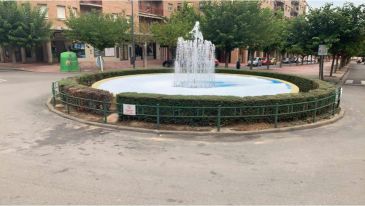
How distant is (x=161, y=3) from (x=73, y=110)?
143ft

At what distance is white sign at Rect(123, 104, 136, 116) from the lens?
1116cm

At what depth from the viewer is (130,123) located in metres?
11.4

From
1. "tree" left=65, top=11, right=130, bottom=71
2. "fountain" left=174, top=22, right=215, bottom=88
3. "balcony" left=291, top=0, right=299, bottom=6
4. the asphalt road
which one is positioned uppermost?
"balcony" left=291, top=0, right=299, bottom=6

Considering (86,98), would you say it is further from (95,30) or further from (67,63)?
(67,63)

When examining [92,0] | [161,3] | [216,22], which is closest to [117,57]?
[92,0]

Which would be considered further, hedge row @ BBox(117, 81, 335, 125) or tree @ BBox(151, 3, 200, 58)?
tree @ BBox(151, 3, 200, 58)

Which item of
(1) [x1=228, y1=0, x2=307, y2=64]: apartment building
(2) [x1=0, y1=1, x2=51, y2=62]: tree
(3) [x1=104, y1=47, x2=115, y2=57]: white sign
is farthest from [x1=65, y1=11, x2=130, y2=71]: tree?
(1) [x1=228, y1=0, x2=307, y2=64]: apartment building

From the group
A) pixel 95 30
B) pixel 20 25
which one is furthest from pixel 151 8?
pixel 20 25

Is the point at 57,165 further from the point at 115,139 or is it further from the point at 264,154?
the point at 264,154

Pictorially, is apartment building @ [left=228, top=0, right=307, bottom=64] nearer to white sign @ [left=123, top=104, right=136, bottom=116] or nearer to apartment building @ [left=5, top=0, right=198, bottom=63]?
apartment building @ [left=5, top=0, right=198, bottom=63]

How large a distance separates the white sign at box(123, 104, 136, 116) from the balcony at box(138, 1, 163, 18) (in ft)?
133

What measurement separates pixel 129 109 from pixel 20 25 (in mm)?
28934

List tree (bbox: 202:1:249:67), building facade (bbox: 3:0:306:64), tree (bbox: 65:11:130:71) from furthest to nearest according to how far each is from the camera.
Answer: building facade (bbox: 3:0:306:64) → tree (bbox: 65:11:130:71) → tree (bbox: 202:1:249:67)

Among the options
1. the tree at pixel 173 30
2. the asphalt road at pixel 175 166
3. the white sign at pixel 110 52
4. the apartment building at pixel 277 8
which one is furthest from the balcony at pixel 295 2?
the asphalt road at pixel 175 166
